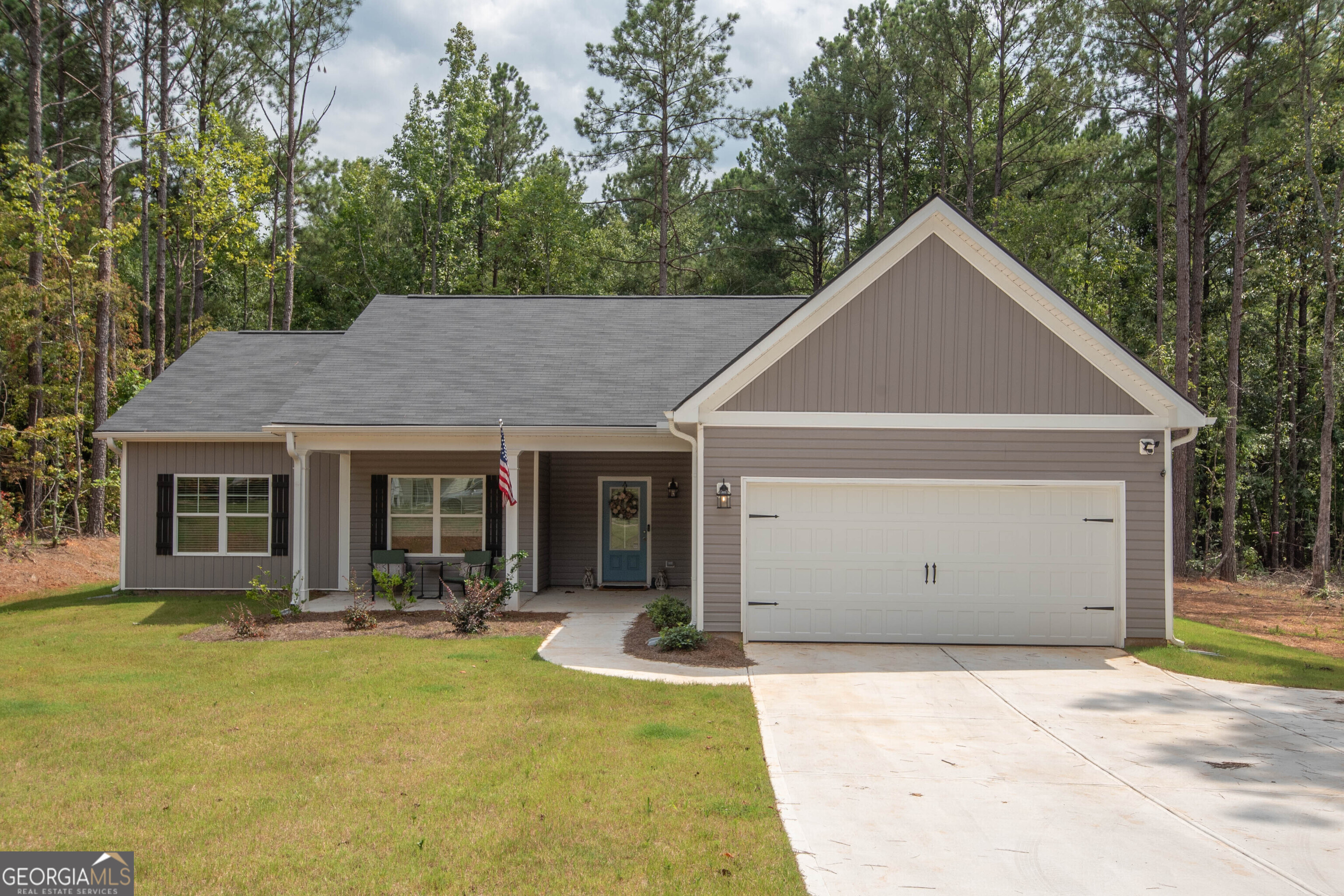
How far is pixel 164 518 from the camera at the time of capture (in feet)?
50.2

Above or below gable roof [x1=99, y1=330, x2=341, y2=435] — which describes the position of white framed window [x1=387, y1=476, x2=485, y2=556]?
below

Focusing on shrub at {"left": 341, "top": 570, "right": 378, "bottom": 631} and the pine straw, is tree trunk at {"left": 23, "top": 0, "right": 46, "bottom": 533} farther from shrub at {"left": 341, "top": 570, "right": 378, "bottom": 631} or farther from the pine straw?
the pine straw

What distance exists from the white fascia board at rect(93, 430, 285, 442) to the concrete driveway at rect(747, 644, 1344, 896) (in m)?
9.83

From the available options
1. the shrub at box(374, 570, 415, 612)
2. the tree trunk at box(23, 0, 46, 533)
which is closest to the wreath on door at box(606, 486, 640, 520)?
the shrub at box(374, 570, 415, 612)

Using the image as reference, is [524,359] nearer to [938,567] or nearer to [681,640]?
[681,640]

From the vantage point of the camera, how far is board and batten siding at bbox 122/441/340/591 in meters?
15.3

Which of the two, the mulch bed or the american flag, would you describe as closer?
the mulch bed

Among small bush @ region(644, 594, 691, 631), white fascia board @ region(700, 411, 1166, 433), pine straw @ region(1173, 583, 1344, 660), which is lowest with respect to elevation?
pine straw @ region(1173, 583, 1344, 660)

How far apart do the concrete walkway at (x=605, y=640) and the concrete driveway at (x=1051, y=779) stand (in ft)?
2.56

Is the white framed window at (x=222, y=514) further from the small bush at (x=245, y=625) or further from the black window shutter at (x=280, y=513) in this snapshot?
the small bush at (x=245, y=625)

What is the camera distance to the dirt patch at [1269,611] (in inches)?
508

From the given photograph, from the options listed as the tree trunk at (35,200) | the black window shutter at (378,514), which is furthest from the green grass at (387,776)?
the tree trunk at (35,200)

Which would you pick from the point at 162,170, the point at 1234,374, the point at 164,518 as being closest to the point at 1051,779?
the point at 164,518

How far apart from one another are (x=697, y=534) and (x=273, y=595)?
7204 millimetres
